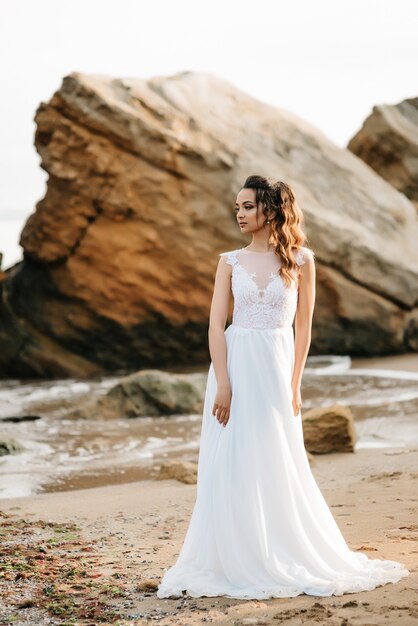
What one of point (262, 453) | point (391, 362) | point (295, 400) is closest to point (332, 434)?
point (295, 400)

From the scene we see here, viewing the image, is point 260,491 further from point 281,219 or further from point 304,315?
point 281,219

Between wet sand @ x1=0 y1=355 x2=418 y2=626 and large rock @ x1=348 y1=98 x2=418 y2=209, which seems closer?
wet sand @ x1=0 y1=355 x2=418 y2=626

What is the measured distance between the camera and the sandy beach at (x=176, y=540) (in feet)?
14.1

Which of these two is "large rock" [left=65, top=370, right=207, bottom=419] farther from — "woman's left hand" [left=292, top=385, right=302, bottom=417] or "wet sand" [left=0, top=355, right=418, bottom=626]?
"woman's left hand" [left=292, top=385, right=302, bottom=417]

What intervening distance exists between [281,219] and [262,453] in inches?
47.5

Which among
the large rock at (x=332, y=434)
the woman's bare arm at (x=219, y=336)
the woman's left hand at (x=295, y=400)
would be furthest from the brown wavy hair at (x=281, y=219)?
the large rock at (x=332, y=434)

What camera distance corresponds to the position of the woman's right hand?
484cm

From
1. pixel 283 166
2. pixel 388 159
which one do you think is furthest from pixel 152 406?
pixel 388 159

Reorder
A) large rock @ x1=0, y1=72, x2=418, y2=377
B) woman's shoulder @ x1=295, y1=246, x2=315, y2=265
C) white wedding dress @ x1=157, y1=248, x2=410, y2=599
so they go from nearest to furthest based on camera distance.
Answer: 1. white wedding dress @ x1=157, y1=248, x2=410, y2=599
2. woman's shoulder @ x1=295, y1=246, x2=315, y2=265
3. large rock @ x1=0, y1=72, x2=418, y2=377

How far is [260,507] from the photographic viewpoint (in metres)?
4.73

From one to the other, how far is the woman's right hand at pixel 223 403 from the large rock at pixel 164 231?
11521 mm

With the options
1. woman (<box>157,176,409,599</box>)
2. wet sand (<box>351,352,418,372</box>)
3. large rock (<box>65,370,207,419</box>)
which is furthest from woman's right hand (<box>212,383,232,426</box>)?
wet sand (<box>351,352,418,372</box>)

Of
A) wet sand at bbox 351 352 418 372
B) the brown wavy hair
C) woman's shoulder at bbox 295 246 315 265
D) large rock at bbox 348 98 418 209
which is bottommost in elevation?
wet sand at bbox 351 352 418 372

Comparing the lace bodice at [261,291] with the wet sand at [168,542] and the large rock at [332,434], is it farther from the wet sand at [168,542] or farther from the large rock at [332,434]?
the large rock at [332,434]
